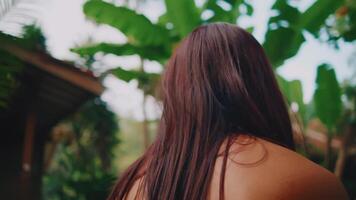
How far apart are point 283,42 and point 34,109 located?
9.44 ft

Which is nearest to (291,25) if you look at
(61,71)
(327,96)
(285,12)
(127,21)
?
(285,12)

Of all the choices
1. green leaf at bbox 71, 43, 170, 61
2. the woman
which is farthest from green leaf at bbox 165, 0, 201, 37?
the woman

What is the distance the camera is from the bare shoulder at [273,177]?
49.3 inches

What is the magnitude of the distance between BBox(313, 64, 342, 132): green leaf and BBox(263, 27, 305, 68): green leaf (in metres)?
0.36

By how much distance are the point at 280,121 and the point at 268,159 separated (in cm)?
28

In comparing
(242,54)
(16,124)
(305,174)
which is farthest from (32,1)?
(16,124)

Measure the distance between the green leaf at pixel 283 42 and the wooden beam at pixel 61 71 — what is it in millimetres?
1880

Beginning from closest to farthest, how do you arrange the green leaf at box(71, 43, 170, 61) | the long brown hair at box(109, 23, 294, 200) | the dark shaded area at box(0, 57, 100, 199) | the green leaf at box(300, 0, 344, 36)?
the long brown hair at box(109, 23, 294, 200) < the green leaf at box(300, 0, 344, 36) < the green leaf at box(71, 43, 170, 61) < the dark shaded area at box(0, 57, 100, 199)

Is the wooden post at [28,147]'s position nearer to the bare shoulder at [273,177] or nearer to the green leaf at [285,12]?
the green leaf at [285,12]

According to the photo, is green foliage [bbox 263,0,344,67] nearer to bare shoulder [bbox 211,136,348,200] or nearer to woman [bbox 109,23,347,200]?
woman [bbox 109,23,347,200]

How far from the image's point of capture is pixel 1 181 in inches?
268

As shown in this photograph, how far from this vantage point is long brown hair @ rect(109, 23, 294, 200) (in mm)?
1429

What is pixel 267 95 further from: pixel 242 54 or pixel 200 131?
pixel 200 131

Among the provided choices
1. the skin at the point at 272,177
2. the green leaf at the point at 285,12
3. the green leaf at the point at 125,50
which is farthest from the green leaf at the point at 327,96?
the skin at the point at 272,177
